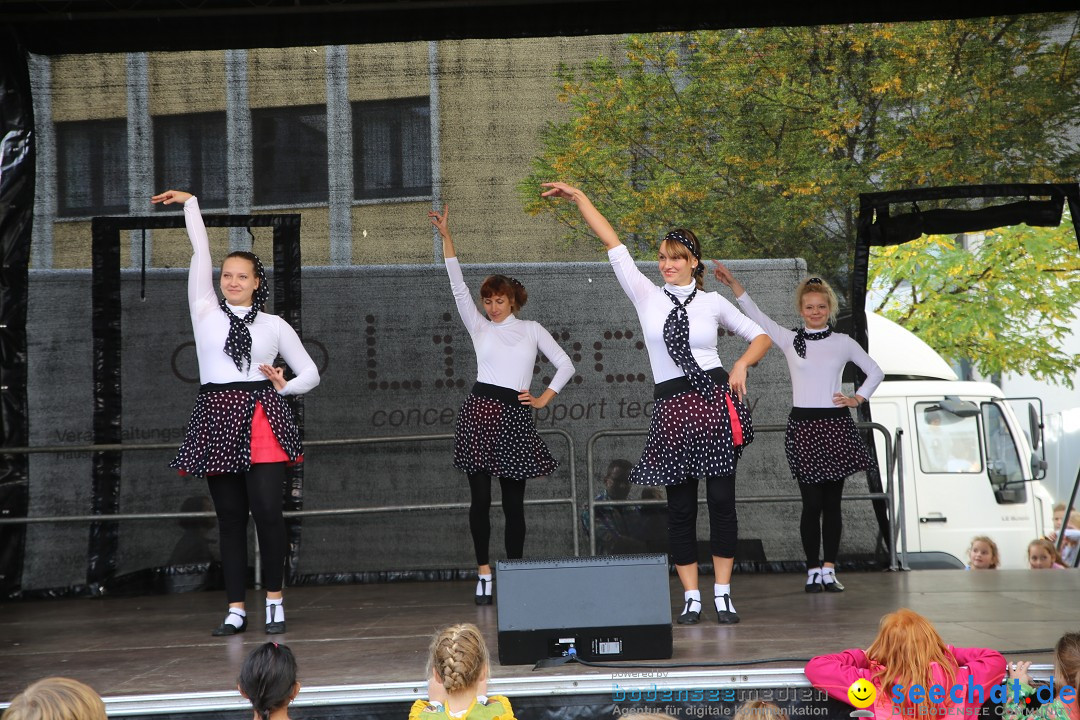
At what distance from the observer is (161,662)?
3.60m

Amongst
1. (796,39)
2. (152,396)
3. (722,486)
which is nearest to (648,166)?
(796,39)

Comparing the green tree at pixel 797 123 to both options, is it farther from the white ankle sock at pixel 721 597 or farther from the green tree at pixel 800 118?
the white ankle sock at pixel 721 597

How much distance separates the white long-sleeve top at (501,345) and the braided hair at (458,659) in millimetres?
2428

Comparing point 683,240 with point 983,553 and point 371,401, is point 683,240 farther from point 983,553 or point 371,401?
point 983,553

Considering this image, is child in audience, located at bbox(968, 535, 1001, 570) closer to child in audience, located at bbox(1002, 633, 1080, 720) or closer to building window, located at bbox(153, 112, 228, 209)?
child in audience, located at bbox(1002, 633, 1080, 720)

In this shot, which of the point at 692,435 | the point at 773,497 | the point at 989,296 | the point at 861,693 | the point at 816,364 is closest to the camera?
the point at 861,693

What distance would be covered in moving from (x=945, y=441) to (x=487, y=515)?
5.12m

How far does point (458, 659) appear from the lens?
102 inches

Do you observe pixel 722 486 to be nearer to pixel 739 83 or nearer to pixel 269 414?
pixel 269 414

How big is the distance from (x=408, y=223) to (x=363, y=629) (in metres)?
2.32

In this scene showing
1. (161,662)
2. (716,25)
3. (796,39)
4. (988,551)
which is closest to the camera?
(161,662)

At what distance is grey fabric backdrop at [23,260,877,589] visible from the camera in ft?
19.2

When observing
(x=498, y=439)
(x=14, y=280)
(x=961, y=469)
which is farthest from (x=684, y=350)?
(x=961, y=469)

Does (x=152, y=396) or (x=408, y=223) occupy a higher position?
(x=408, y=223)
